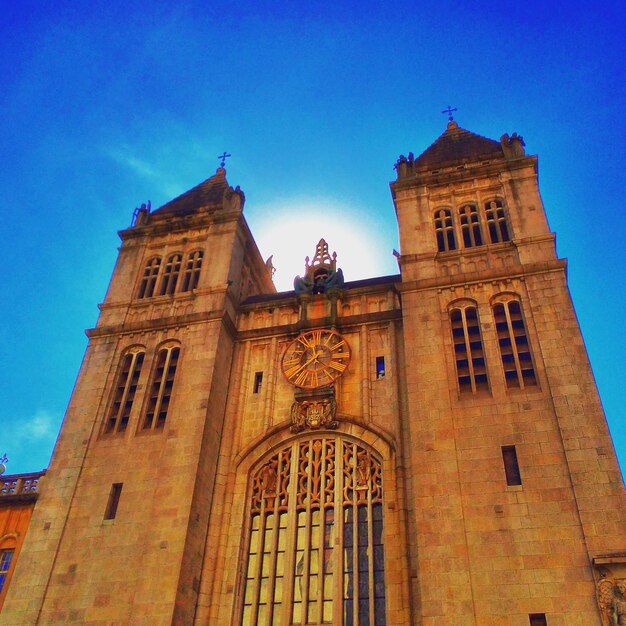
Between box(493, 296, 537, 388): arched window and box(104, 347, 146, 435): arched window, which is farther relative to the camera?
box(104, 347, 146, 435): arched window

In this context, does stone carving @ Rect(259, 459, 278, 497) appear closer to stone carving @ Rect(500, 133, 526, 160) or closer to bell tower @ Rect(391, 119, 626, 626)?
bell tower @ Rect(391, 119, 626, 626)

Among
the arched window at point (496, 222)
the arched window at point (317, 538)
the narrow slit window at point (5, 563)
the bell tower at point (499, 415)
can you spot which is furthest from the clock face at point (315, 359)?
the narrow slit window at point (5, 563)

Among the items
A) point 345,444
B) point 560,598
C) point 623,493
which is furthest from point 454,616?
point 345,444

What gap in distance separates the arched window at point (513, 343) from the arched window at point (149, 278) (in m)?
16.6

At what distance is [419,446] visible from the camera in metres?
23.2

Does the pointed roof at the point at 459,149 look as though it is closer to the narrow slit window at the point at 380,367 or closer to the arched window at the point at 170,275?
the narrow slit window at the point at 380,367

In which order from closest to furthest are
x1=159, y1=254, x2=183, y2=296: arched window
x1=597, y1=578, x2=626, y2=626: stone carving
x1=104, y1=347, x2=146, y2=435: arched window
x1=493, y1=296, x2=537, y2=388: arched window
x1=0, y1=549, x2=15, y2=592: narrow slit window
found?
x1=597, y1=578, x2=626, y2=626: stone carving, x1=0, y1=549, x2=15, y2=592: narrow slit window, x1=493, y1=296, x2=537, y2=388: arched window, x1=104, y1=347, x2=146, y2=435: arched window, x1=159, y1=254, x2=183, y2=296: arched window

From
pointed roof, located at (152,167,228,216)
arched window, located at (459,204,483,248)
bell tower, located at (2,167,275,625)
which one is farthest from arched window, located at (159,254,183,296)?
arched window, located at (459,204,483,248)

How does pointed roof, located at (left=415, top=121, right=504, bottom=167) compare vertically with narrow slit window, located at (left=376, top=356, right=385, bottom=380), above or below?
above

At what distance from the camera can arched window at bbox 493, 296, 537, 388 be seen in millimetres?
24547

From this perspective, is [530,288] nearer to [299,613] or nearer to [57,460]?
[299,613]

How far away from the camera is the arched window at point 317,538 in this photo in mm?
22062

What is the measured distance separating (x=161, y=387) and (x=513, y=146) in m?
20.2

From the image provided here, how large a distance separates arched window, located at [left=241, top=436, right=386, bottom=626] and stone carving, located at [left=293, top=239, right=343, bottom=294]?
27.0 ft
